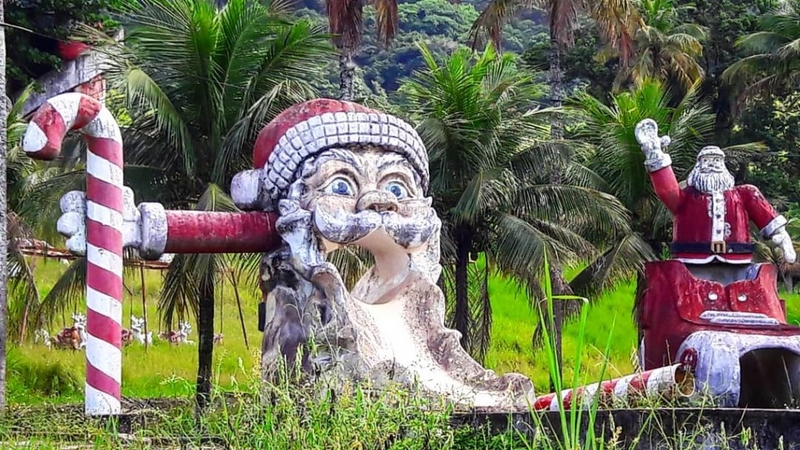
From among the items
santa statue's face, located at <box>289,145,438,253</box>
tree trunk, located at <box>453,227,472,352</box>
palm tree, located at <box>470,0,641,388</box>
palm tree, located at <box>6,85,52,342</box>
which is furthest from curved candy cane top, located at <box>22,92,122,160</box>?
palm tree, located at <box>470,0,641,388</box>

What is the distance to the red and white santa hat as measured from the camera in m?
8.18

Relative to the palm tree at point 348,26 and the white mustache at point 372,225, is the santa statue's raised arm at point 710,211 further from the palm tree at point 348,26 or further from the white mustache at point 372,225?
the palm tree at point 348,26

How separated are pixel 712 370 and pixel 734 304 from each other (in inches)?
40.4

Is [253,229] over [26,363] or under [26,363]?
over

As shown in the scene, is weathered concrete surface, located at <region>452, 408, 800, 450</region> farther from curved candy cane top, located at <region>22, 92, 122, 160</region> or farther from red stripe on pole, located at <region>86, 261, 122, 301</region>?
curved candy cane top, located at <region>22, 92, 122, 160</region>

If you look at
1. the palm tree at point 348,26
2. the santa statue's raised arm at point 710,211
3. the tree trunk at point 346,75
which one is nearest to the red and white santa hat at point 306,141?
the santa statue's raised arm at point 710,211

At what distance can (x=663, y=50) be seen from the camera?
24.7m

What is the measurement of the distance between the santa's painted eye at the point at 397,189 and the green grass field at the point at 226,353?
61.3 inches

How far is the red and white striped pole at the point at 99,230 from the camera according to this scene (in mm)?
7500

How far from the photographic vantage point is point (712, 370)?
7875mm

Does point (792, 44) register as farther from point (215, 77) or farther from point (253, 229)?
point (253, 229)

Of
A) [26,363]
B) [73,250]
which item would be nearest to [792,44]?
[26,363]

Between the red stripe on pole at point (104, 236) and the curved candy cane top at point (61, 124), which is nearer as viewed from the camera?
the curved candy cane top at point (61, 124)

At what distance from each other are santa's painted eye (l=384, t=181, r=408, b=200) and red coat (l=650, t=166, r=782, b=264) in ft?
6.67
